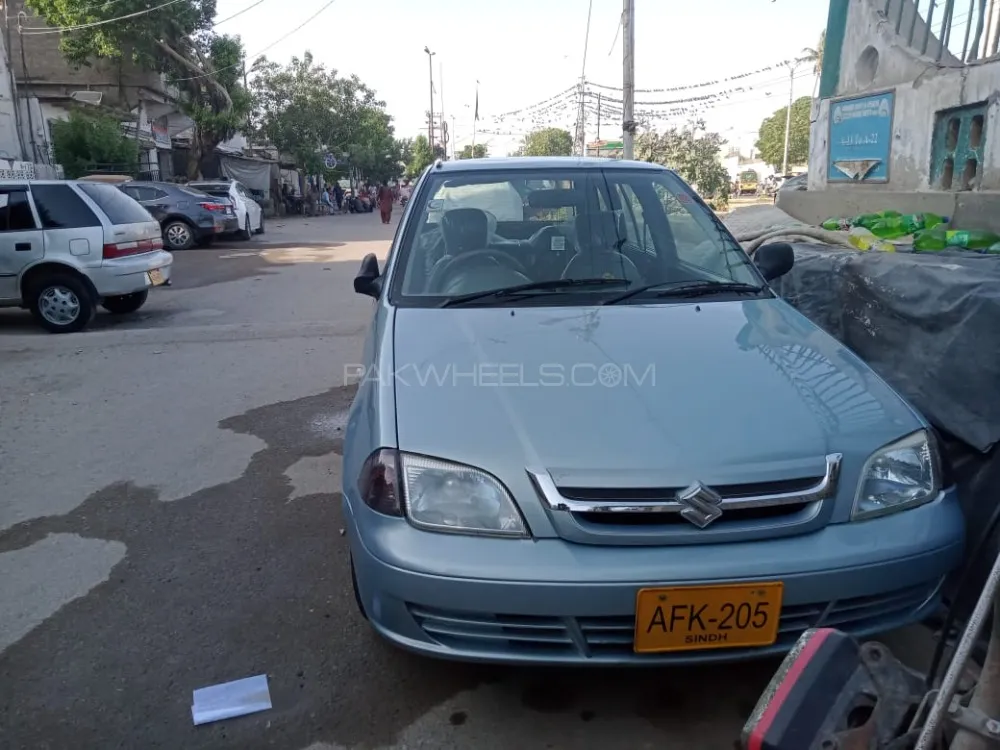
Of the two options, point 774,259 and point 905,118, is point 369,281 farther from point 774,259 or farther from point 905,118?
point 905,118

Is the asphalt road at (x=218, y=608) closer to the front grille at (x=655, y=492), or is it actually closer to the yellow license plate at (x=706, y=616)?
the yellow license plate at (x=706, y=616)

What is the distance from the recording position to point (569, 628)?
6.75 feet

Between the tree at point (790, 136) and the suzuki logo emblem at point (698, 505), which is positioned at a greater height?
the tree at point (790, 136)

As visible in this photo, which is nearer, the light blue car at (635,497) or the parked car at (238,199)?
the light blue car at (635,497)

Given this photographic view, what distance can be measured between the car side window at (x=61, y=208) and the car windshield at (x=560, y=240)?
19.0 ft

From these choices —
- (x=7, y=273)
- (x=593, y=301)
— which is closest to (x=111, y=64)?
(x=7, y=273)

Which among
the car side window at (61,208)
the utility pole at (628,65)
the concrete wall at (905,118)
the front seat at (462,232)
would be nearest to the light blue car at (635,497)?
the front seat at (462,232)

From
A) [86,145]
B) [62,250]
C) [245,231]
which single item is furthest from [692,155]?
[62,250]

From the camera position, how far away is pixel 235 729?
7.61 feet

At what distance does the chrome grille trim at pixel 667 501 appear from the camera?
205 centimetres

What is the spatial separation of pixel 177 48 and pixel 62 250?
68.5ft

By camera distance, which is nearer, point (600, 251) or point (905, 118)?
point (600, 251)

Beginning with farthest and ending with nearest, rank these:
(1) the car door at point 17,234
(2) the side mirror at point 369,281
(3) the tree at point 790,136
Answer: (3) the tree at point 790,136
(1) the car door at point 17,234
(2) the side mirror at point 369,281

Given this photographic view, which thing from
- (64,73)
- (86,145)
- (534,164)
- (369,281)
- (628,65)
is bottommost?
(369,281)
